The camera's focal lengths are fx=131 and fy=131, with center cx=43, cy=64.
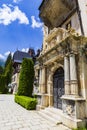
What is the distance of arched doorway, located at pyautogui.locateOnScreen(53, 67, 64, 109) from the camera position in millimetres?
9064

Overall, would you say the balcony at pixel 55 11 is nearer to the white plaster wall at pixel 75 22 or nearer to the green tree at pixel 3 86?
the white plaster wall at pixel 75 22

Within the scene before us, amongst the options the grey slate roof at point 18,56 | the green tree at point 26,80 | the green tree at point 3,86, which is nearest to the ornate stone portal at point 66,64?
the green tree at point 26,80

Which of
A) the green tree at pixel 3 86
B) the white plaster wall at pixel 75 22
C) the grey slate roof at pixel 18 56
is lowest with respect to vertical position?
the green tree at pixel 3 86

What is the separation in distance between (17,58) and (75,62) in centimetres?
4235

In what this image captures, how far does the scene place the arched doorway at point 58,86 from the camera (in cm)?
906

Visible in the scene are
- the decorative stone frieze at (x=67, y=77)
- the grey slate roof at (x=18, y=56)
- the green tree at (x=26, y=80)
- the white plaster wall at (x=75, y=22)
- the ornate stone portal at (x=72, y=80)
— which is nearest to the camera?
the ornate stone portal at (x=72, y=80)

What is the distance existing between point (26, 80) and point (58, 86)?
981 cm

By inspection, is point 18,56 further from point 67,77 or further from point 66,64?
point 67,77

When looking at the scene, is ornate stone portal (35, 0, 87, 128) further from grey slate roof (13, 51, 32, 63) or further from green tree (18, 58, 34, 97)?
grey slate roof (13, 51, 32, 63)

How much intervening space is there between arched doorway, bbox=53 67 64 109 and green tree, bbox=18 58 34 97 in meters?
9.08

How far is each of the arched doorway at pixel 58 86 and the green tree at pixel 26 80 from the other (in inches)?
357

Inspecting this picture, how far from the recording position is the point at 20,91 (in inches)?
715

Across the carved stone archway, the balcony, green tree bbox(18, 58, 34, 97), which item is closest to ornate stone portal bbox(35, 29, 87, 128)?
the carved stone archway

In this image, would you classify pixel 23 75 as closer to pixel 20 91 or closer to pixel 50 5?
pixel 20 91
